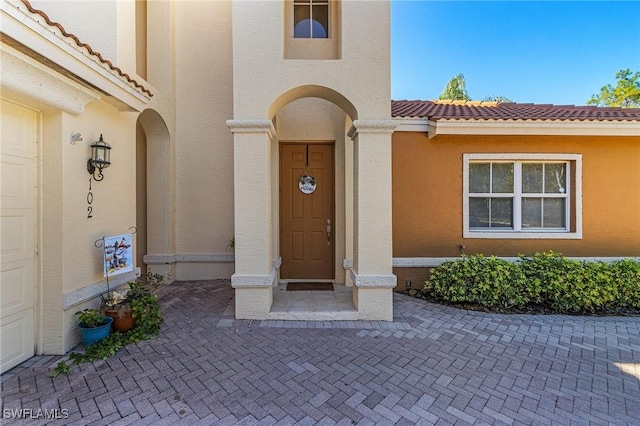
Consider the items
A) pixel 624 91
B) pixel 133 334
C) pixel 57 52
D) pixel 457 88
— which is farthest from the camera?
pixel 457 88

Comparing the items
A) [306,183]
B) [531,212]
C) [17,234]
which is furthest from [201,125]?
[531,212]

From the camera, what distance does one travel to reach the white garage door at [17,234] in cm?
290

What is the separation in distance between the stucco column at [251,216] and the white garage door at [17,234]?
7.51 ft

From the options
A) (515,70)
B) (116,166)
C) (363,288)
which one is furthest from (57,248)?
(515,70)

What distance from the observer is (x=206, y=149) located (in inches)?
244

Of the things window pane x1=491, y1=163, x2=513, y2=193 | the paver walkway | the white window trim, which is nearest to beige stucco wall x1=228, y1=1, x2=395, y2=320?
the paver walkway

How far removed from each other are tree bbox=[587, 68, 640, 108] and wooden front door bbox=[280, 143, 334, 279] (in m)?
21.9

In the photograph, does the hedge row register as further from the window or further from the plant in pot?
the window

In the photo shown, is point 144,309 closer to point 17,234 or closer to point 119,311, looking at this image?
point 119,311

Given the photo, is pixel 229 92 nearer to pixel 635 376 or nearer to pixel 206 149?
pixel 206 149

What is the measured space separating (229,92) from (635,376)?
785cm

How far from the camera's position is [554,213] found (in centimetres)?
580

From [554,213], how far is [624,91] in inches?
775

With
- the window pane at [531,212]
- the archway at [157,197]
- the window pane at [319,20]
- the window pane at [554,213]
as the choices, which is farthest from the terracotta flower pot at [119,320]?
the window pane at [554,213]
